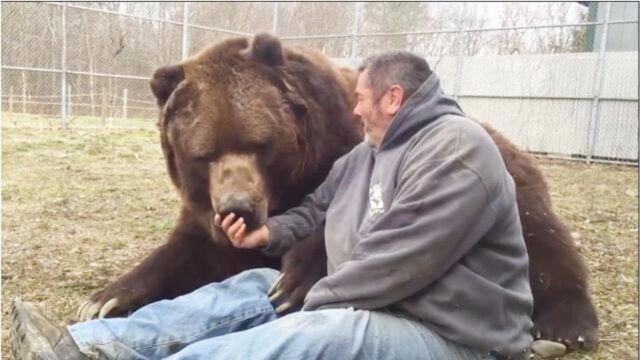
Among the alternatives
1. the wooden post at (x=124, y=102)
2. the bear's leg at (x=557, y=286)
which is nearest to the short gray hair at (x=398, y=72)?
the bear's leg at (x=557, y=286)

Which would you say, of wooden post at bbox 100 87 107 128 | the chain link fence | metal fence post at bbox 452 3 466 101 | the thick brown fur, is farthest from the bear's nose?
wooden post at bbox 100 87 107 128

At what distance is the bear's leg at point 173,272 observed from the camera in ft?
10.5

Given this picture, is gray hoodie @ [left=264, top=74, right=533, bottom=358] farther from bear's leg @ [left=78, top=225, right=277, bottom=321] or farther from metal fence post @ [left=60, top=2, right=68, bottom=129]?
metal fence post @ [left=60, top=2, right=68, bottom=129]

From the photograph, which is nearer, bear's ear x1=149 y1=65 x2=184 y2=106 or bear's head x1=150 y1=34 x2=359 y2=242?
bear's head x1=150 y1=34 x2=359 y2=242

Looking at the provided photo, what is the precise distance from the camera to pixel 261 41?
10.6 feet

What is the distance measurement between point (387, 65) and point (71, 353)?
151 centimetres

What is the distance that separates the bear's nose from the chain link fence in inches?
436

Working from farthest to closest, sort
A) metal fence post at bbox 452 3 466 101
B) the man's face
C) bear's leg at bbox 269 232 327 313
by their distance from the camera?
metal fence post at bbox 452 3 466 101 → bear's leg at bbox 269 232 327 313 → the man's face

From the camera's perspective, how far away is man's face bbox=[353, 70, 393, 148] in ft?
7.93

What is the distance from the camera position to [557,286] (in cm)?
314

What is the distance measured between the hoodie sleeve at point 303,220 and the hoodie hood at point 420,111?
0.48 metres

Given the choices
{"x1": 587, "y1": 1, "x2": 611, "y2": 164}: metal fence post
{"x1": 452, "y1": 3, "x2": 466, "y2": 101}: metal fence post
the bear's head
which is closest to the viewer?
the bear's head

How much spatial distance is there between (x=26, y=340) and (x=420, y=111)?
1591 millimetres

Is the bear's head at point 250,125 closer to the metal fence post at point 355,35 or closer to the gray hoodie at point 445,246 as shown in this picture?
the gray hoodie at point 445,246
